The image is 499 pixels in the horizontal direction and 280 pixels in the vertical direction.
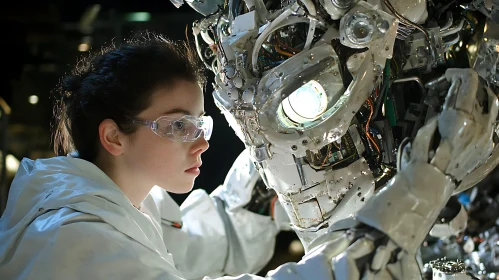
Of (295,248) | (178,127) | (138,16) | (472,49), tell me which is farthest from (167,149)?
(138,16)

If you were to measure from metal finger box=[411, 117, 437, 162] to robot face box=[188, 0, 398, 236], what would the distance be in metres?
0.33

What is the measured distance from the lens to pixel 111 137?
1626mm

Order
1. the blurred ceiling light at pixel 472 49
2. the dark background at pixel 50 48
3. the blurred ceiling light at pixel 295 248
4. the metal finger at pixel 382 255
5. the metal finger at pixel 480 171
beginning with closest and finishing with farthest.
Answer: the metal finger at pixel 382 255
the metal finger at pixel 480 171
the blurred ceiling light at pixel 472 49
the blurred ceiling light at pixel 295 248
the dark background at pixel 50 48

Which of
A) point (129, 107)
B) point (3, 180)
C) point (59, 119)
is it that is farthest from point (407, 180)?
point (3, 180)

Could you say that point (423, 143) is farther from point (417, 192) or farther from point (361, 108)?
point (361, 108)

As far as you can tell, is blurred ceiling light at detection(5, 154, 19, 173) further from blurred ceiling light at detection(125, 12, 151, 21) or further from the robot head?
the robot head

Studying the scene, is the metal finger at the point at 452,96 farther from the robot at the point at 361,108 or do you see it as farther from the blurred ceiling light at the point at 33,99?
the blurred ceiling light at the point at 33,99

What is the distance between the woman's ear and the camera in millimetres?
1616

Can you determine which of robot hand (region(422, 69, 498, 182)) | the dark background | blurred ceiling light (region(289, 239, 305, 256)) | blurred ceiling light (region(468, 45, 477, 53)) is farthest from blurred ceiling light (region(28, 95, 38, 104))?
robot hand (region(422, 69, 498, 182))

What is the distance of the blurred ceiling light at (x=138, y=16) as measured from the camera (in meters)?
Answer: 3.09

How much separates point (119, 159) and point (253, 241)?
2.77ft

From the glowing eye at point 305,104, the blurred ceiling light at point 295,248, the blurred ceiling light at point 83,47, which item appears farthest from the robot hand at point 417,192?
the blurred ceiling light at point 83,47

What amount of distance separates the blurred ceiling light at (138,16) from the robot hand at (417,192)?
2.09 m

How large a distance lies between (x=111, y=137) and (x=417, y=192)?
0.83m
